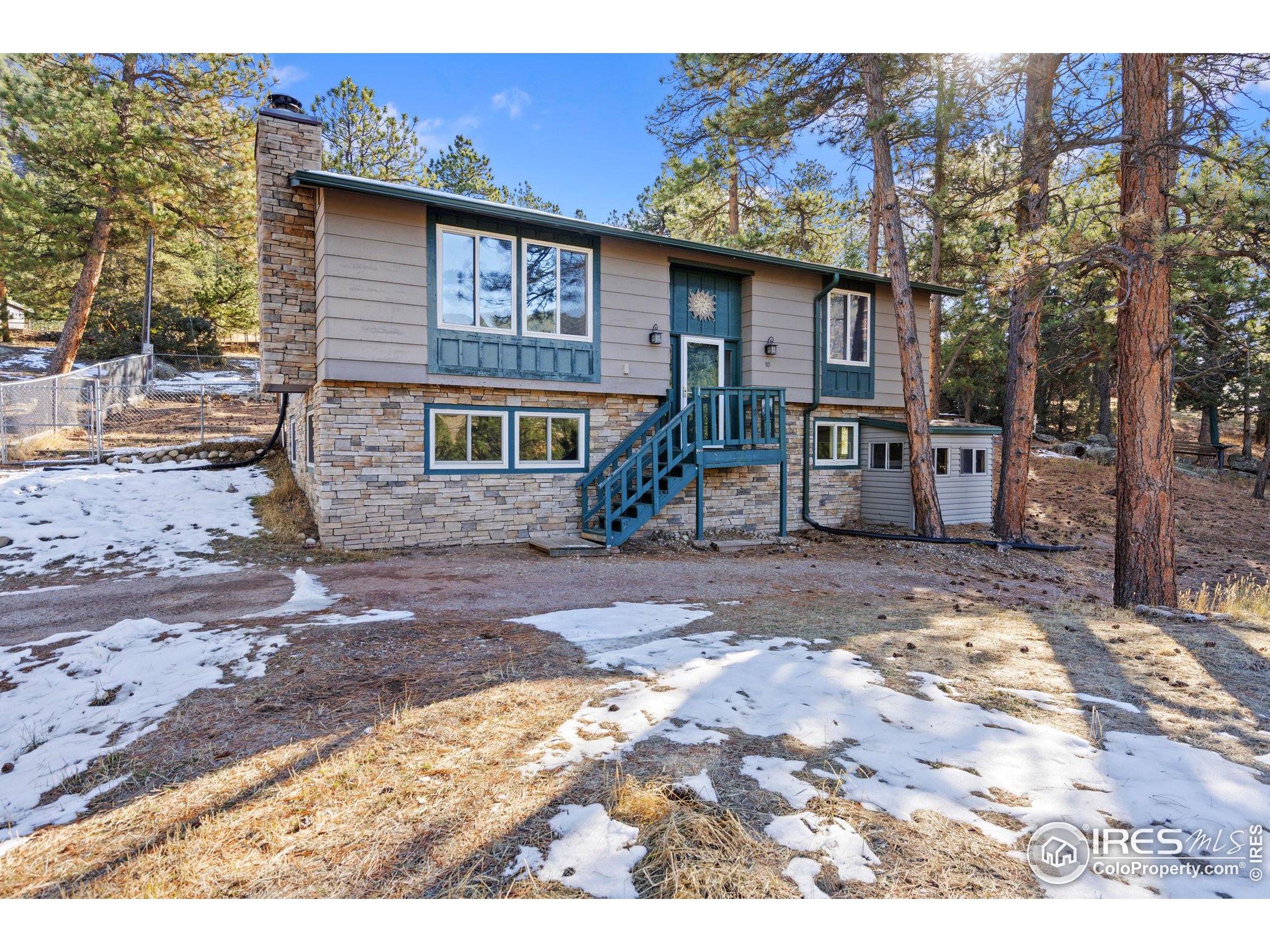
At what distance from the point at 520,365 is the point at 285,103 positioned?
5.13 metres

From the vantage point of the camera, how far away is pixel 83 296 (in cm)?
1541

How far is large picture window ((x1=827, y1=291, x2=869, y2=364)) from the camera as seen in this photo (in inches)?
490

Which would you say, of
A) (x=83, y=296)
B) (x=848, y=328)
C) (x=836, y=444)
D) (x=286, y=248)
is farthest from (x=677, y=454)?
(x=83, y=296)

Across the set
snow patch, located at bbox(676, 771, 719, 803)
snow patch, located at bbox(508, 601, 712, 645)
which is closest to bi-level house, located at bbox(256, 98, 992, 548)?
snow patch, located at bbox(508, 601, 712, 645)

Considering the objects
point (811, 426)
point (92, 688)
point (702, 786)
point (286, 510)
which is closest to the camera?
point (702, 786)

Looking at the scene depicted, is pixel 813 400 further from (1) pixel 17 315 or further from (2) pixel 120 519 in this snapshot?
(1) pixel 17 315

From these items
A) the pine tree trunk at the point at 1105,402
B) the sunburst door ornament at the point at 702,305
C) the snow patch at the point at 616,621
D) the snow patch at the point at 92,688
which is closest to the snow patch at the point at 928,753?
the snow patch at the point at 616,621

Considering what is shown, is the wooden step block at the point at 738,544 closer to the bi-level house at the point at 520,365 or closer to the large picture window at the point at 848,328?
the bi-level house at the point at 520,365

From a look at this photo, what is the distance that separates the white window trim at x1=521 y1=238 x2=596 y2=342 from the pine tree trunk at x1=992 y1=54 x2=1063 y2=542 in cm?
643

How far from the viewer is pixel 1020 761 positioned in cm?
269

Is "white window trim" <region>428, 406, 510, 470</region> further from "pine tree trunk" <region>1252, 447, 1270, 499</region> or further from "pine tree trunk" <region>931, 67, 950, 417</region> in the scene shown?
"pine tree trunk" <region>1252, 447, 1270, 499</region>

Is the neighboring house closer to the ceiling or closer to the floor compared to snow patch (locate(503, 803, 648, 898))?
closer to the ceiling

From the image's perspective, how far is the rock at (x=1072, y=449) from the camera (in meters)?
20.5

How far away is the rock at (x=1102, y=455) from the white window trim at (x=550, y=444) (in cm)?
1684
